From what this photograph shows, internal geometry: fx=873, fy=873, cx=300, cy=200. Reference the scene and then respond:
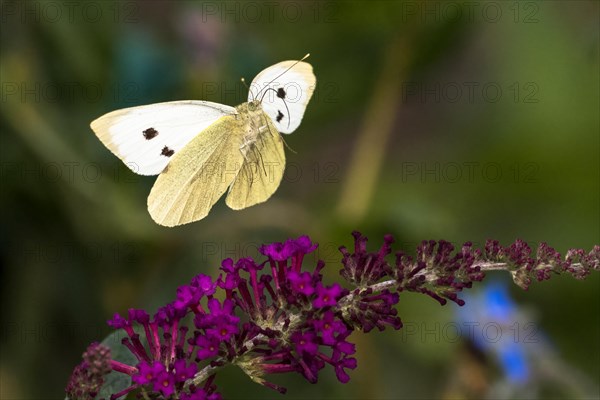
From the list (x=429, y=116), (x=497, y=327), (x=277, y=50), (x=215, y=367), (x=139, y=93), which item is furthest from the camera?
(x=429, y=116)

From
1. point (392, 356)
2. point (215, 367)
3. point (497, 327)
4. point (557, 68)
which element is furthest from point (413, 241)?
point (215, 367)

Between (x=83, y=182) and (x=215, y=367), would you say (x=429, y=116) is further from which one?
(x=215, y=367)

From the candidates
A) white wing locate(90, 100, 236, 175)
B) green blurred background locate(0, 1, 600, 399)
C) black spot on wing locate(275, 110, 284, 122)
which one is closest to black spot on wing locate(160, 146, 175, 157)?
white wing locate(90, 100, 236, 175)

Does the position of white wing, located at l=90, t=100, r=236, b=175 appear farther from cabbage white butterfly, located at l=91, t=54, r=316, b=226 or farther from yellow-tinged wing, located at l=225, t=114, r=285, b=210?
yellow-tinged wing, located at l=225, t=114, r=285, b=210

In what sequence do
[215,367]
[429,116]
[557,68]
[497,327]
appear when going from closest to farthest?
[215,367]
[497,327]
[557,68]
[429,116]

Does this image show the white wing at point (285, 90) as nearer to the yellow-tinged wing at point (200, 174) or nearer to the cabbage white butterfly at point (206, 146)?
the cabbage white butterfly at point (206, 146)

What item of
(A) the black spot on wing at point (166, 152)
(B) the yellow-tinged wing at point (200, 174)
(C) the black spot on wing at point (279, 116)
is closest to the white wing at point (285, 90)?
(C) the black spot on wing at point (279, 116)
